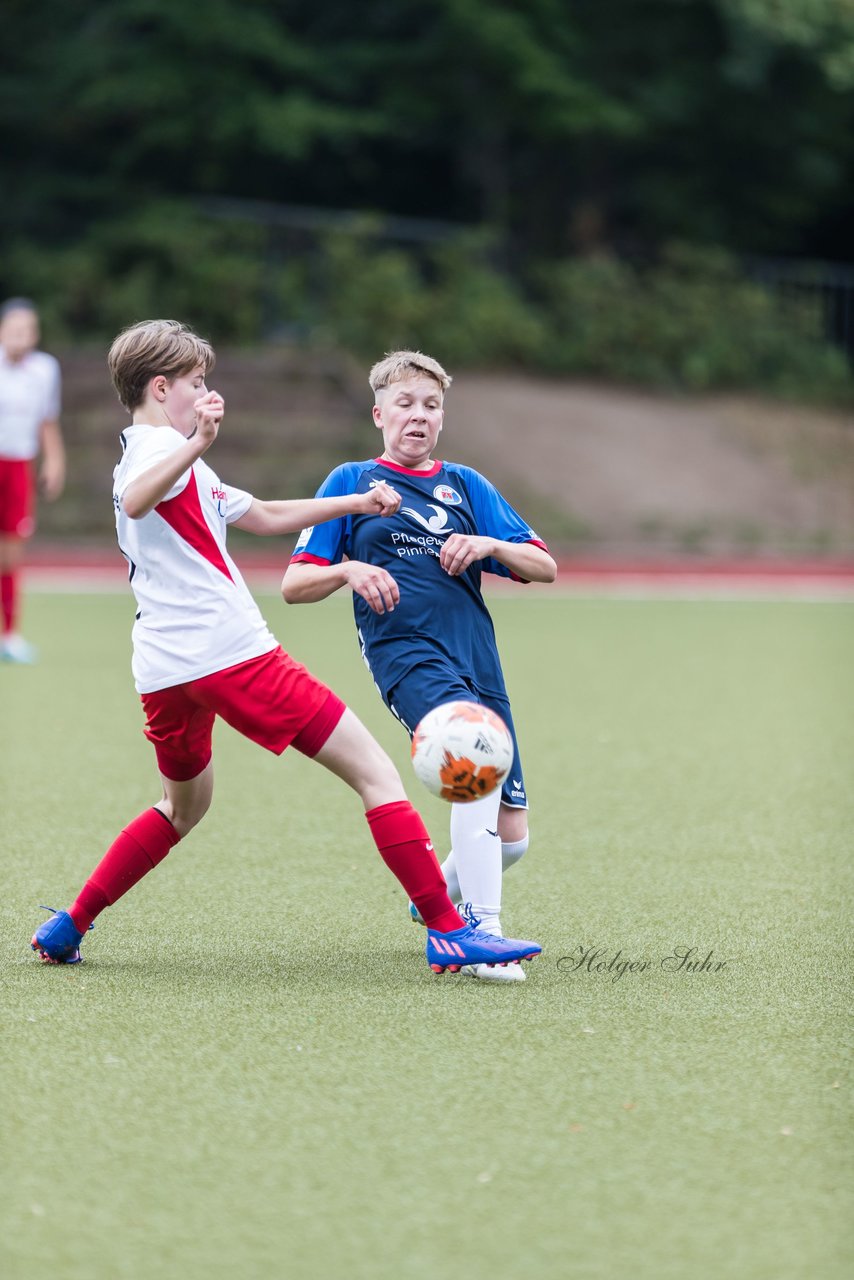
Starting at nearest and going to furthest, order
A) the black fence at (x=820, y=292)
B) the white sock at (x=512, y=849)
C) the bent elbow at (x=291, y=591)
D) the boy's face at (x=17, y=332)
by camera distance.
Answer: the bent elbow at (x=291, y=591), the white sock at (x=512, y=849), the boy's face at (x=17, y=332), the black fence at (x=820, y=292)

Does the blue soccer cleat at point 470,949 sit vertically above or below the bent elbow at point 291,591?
below

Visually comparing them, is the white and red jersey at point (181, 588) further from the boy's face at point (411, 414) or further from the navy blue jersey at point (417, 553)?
the boy's face at point (411, 414)

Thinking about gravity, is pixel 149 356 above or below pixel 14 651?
above

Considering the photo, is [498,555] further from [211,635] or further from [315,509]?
[211,635]

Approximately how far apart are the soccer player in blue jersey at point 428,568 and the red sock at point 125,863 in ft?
2.47

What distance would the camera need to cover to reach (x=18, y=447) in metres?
12.0

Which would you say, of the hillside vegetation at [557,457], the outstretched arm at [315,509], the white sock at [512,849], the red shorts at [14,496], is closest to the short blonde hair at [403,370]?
the outstretched arm at [315,509]

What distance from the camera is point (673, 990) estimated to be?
4.65m

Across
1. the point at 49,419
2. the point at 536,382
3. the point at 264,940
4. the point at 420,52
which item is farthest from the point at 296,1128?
the point at 420,52

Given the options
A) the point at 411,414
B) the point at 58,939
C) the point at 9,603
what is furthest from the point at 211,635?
the point at 9,603

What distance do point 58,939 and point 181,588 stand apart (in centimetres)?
106

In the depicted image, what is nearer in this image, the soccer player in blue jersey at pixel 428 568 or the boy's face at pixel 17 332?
the soccer player in blue jersey at pixel 428 568

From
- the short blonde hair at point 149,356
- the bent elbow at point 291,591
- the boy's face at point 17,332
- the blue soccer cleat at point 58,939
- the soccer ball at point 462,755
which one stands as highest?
the boy's face at point 17,332

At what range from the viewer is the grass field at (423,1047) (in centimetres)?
307
